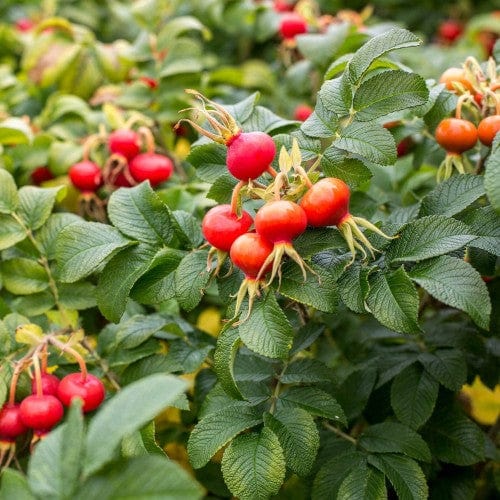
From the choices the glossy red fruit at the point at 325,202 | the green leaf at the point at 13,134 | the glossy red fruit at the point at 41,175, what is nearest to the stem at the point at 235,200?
the glossy red fruit at the point at 325,202

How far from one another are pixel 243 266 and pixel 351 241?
17cm

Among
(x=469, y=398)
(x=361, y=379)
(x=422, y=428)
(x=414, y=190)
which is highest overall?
(x=414, y=190)

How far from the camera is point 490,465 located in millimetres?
1700

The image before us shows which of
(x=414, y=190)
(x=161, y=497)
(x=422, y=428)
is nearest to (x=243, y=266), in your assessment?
(x=161, y=497)

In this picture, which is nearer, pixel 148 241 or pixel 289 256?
pixel 289 256

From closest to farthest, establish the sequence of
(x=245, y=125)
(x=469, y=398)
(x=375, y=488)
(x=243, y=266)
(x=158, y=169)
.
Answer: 1. (x=243, y=266)
2. (x=375, y=488)
3. (x=245, y=125)
4. (x=158, y=169)
5. (x=469, y=398)

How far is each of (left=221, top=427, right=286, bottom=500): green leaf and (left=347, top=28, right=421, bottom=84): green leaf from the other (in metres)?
0.60

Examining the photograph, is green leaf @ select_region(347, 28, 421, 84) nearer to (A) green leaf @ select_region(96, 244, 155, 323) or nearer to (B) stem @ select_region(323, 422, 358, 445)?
(A) green leaf @ select_region(96, 244, 155, 323)

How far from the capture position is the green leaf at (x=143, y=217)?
1.29 meters

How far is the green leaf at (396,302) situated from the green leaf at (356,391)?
37cm

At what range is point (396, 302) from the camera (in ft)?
3.50

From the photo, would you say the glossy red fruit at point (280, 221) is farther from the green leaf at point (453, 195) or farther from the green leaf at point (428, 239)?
the green leaf at point (453, 195)

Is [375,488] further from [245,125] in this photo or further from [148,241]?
[245,125]

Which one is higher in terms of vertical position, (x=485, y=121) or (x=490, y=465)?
(x=485, y=121)
